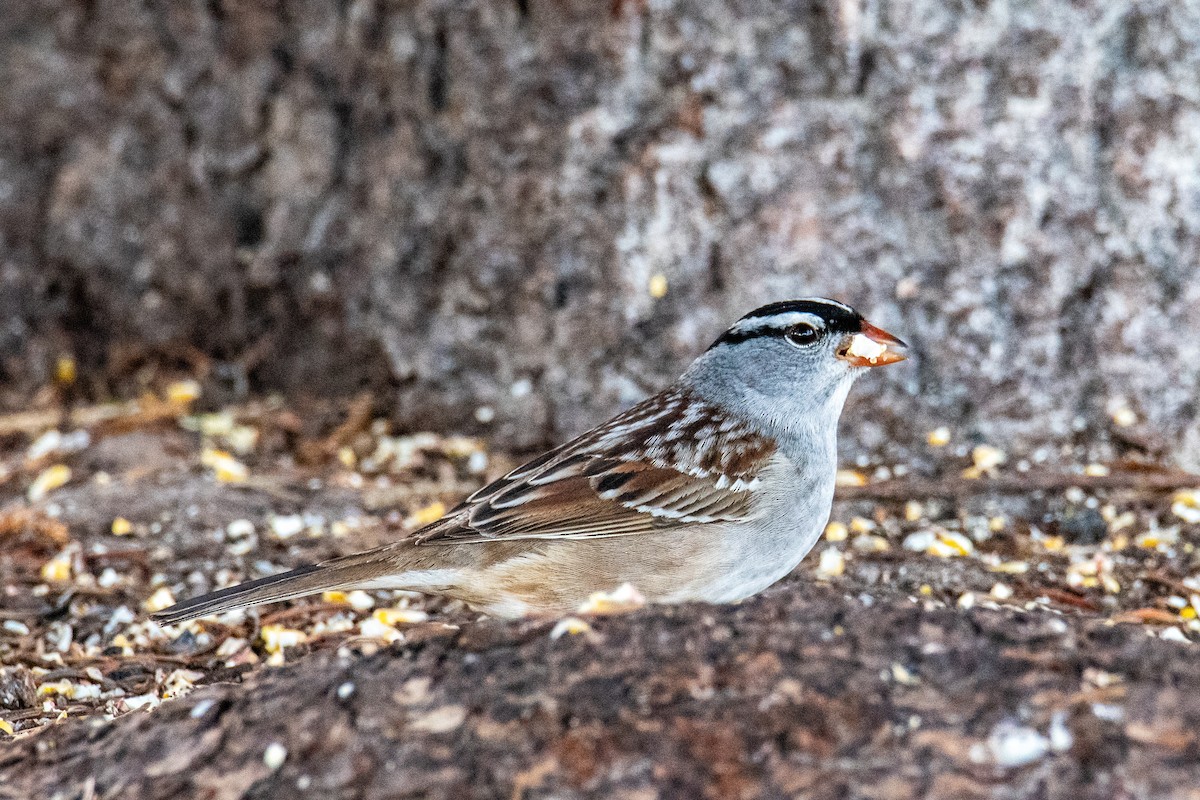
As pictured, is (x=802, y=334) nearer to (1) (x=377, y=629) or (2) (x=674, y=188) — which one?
(2) (x=674, y=188)

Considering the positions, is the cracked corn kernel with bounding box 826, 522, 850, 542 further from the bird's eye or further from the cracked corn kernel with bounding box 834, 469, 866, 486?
the bird's eye

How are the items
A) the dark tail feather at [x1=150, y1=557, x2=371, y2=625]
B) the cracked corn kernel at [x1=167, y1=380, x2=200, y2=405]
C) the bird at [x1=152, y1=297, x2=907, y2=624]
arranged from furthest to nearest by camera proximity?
the cracked corn kernel at [x1=167, y1=380, x2=200, y2=405] < the bird at [x1=152, y1=297, x2=907, y2=624] < the dark tail feather at [x1=150, y1=557, x2=371, y2=625]

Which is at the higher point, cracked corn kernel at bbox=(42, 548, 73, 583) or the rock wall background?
the rock wall background

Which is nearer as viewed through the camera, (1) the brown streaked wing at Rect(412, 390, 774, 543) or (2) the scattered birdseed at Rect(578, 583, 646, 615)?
(2) the scattered birdseed at Rect(578, 583, 646, 615)

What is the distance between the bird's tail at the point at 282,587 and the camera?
9.61ft

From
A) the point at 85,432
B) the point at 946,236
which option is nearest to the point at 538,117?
the point at 946,236

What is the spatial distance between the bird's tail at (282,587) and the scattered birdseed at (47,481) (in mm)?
1684

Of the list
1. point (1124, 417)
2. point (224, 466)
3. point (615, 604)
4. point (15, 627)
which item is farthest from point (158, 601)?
point (1124, 417)

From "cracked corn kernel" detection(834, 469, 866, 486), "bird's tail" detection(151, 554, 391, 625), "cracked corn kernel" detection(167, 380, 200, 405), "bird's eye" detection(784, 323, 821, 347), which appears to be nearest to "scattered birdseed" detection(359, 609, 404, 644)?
"bird's tail" detection(151, 554, 391, 625)

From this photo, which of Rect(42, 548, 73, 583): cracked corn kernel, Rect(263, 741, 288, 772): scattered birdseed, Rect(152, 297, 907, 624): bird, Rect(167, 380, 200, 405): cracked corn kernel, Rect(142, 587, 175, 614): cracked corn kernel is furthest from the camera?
Rect(167, 380, 200, 405): cracked corn kernel

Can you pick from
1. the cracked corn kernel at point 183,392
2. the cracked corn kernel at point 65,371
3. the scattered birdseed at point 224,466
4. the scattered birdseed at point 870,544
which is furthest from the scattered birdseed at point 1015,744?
the cracked corn kernel at point 65,371

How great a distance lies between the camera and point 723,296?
14.1 feet

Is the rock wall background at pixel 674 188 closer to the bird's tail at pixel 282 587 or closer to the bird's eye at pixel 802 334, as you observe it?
the bird's eye at pixel 802 334

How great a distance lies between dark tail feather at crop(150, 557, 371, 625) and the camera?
2.93 m
